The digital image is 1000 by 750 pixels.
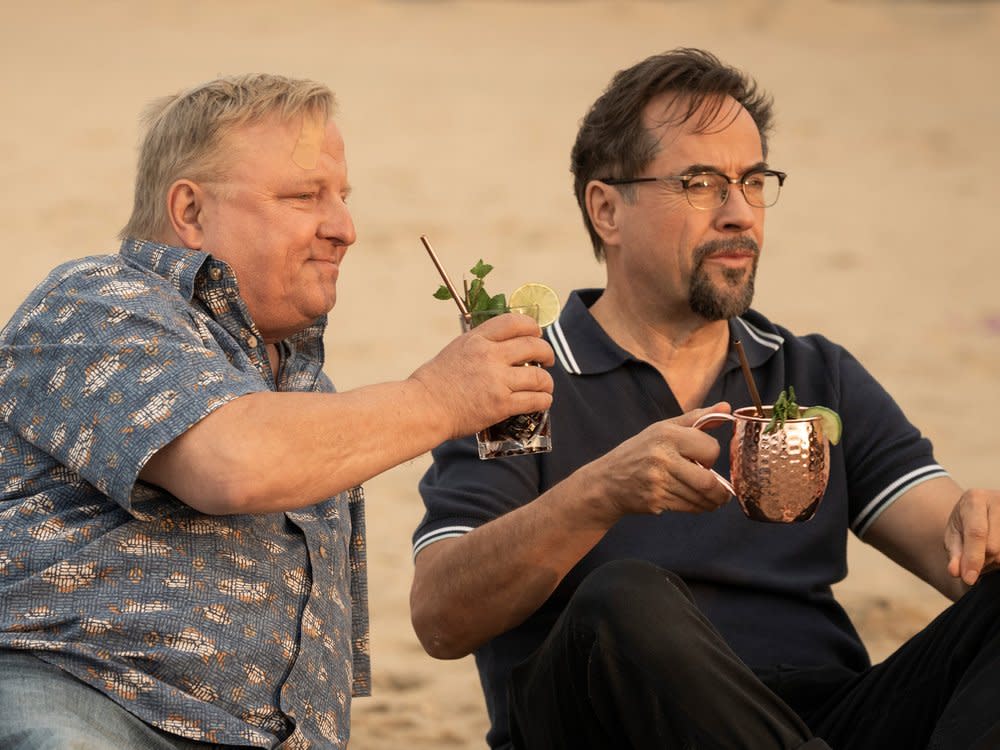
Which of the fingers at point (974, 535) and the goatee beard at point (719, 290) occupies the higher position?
the goatee beard at point (719, 290)

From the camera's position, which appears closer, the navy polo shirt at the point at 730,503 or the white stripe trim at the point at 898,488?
the navy polo shirt at the point at 730,503

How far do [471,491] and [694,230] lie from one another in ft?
2.82

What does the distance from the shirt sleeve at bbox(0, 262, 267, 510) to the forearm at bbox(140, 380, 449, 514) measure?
0.04 m

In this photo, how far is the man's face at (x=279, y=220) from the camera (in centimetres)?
294

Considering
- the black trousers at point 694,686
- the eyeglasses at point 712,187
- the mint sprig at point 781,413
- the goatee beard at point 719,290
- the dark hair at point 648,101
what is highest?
the dark hair at point 648,101

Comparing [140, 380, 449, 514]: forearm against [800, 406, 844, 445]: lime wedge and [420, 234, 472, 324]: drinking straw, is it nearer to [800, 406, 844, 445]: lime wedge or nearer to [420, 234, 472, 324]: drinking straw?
[420, 234, 472, 324]: drinking straw

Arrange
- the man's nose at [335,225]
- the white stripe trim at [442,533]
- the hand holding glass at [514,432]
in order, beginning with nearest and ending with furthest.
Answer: the hand holding glass at [514,432] < the man's nose at [335,225] < the white stripe trim at [442,533]

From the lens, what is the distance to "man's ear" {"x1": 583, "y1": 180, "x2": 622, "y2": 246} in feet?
12.4

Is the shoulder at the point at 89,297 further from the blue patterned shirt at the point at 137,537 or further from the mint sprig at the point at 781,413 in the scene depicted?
the mint sprig at the point at 781,413

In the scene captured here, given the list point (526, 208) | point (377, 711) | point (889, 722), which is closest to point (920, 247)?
point (526, 208)

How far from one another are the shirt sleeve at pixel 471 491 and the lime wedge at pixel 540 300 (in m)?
0.50

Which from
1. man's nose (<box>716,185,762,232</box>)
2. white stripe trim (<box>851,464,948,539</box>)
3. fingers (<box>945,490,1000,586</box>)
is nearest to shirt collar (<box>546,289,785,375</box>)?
man's nose (<box>716,185,762,232</box>)

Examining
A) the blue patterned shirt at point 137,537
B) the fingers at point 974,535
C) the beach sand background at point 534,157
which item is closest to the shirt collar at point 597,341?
the fingers at point 974,535

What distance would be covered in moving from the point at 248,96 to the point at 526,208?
8.48 metres
